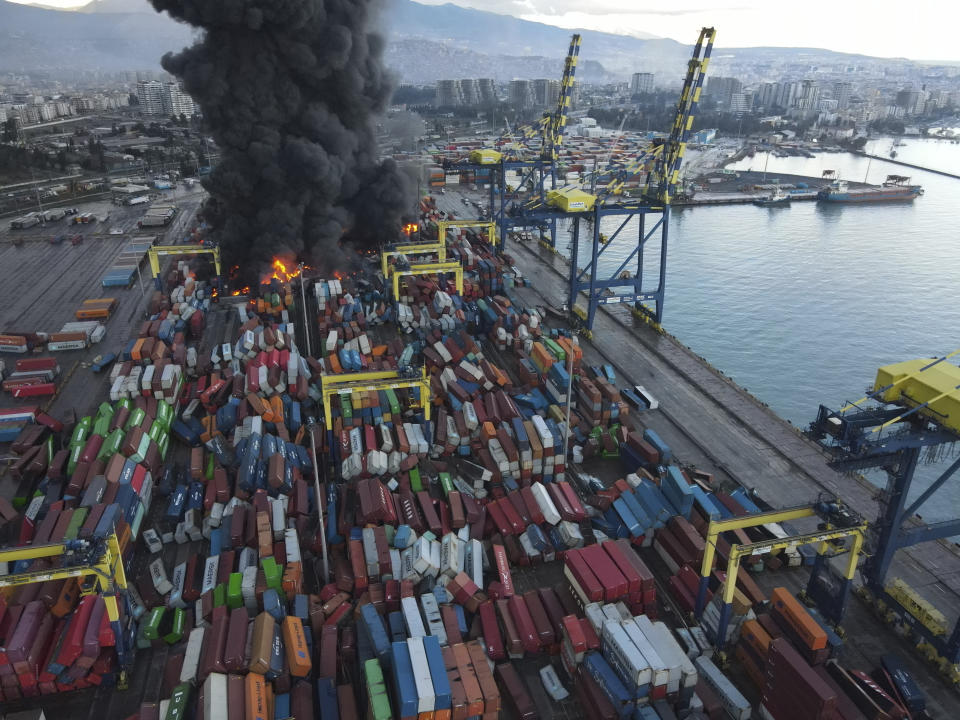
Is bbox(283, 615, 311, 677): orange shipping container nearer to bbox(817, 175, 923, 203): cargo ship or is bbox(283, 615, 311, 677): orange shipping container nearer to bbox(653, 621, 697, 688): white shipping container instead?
bbox(653, 621, 697, 688): white shipping container

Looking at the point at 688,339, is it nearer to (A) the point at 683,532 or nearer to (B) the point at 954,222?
(A) the point at 683,532

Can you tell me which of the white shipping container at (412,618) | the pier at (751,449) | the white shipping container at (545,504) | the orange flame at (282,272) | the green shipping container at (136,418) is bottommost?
the pier at (751,449)

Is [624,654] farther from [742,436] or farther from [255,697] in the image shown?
[742,436]

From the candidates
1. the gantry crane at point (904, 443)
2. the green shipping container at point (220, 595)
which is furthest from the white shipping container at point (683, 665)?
the green shipping container at point (220, 595)

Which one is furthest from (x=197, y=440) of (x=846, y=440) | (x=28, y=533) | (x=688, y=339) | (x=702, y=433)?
(x=688, y=339)

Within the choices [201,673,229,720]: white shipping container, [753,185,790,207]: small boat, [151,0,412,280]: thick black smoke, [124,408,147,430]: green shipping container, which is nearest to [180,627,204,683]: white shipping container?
[201,673,229,720]: white shipping container

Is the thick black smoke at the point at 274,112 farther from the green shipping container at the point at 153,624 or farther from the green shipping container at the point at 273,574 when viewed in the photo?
the green shipping container at the point at 153,624
